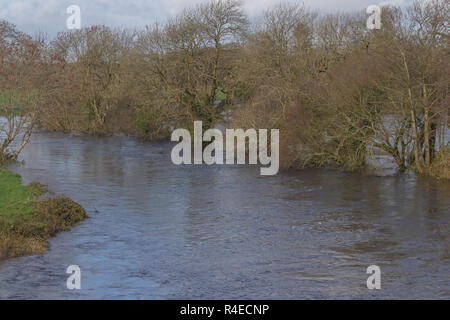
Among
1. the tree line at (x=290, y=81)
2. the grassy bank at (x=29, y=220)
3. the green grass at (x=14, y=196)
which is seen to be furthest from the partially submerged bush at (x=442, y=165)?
the green grass at (x=14, y=196)

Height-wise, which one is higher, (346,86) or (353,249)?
(346,86)

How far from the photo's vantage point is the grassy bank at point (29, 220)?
16.0 meters

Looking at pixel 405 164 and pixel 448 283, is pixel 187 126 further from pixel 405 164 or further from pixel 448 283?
pixel 448 283

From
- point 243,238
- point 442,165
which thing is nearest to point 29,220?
point 243,238

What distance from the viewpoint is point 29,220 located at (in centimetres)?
1842

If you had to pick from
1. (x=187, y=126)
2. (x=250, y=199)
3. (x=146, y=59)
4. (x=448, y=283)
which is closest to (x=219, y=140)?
(x=187, y=126)

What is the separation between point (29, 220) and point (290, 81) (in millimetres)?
20338

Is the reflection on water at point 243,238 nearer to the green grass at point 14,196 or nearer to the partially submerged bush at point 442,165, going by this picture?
the partially submerged bush at point 442,165

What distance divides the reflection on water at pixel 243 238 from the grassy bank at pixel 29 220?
49 cm

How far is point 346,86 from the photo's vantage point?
29.9 metres

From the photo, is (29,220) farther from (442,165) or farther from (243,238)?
(442,165)

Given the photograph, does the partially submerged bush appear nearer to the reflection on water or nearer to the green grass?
the reflection on water

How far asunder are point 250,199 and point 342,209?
13.5 feet
